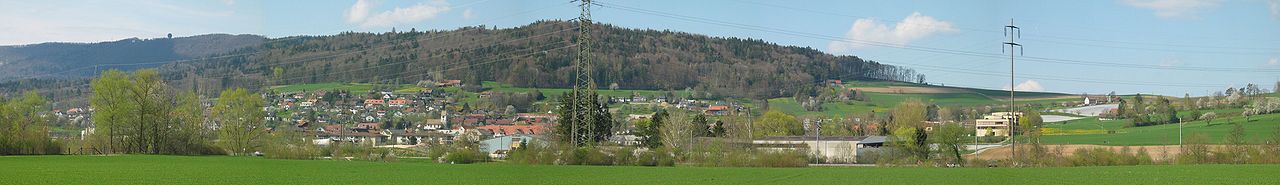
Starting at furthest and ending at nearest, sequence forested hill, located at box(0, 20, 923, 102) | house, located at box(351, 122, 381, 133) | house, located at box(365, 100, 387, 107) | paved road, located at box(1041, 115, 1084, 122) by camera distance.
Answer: house, located at box(365, 100, 387, 107) → paved road, located at box(1041, 115, 1084, 122) → forested hill, located at box(0, 20, 923, 102) → house, located at box(351, 122, 381, 133)

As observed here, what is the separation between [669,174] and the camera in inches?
1501

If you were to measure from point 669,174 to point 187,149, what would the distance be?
29835mm

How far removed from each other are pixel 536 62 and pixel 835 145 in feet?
123

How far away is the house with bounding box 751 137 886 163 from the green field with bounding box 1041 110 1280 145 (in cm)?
927

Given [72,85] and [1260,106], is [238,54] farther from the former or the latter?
[1260,106]

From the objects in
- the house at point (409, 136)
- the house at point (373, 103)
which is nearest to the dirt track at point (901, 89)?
the house at point (373, 103)

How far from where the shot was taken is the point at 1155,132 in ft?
253

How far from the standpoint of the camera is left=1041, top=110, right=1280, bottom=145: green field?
68125mm

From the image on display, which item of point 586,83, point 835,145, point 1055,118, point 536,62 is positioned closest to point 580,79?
point 586,83

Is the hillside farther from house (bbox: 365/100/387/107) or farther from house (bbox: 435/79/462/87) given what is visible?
house (bbox: 365/100/387/107)

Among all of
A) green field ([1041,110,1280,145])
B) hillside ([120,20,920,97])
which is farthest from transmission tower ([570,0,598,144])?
hillside ([120,20,920,97])

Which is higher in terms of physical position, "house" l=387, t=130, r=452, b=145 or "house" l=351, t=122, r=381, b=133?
"house" l=351, t=122, r=381, b=133

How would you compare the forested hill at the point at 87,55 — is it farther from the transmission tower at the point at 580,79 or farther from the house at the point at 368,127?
the transmission tower at the point at 580,79

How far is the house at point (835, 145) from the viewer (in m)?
59.2
